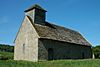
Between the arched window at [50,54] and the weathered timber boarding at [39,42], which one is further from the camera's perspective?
the arched window at [50,54]

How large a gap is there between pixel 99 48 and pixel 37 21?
2917 centimetres

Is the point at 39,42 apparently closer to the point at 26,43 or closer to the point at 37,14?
the point at 26,43

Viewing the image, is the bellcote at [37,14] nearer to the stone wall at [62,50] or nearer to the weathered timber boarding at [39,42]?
the weathered timber boarding at [39,42]

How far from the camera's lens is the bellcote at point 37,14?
1377 inches

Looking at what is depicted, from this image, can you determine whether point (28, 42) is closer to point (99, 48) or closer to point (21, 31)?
point (21, 31)

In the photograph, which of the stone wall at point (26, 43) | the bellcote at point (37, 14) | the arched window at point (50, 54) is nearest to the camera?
the stone wall at point (26, 43)

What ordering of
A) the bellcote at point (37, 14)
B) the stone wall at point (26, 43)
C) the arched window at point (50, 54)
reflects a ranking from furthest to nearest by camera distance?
the bellcote at point (37, 14) → the arched window at point (50, 54) → the stone wall at point (26, 43)

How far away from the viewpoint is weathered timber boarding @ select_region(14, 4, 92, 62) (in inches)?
1257

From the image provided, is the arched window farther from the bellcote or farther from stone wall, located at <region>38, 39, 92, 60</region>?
the bellcote

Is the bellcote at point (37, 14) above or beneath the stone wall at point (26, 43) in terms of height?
above

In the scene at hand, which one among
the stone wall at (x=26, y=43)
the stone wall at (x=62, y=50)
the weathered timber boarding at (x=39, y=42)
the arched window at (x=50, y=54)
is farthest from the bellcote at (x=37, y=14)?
the arched window at (x=50, y=54)

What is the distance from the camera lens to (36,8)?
35.2 metres

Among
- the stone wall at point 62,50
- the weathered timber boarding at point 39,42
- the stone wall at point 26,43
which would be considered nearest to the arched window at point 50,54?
the weathered timber boarding at point 39,42

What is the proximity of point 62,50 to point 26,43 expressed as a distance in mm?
7287
